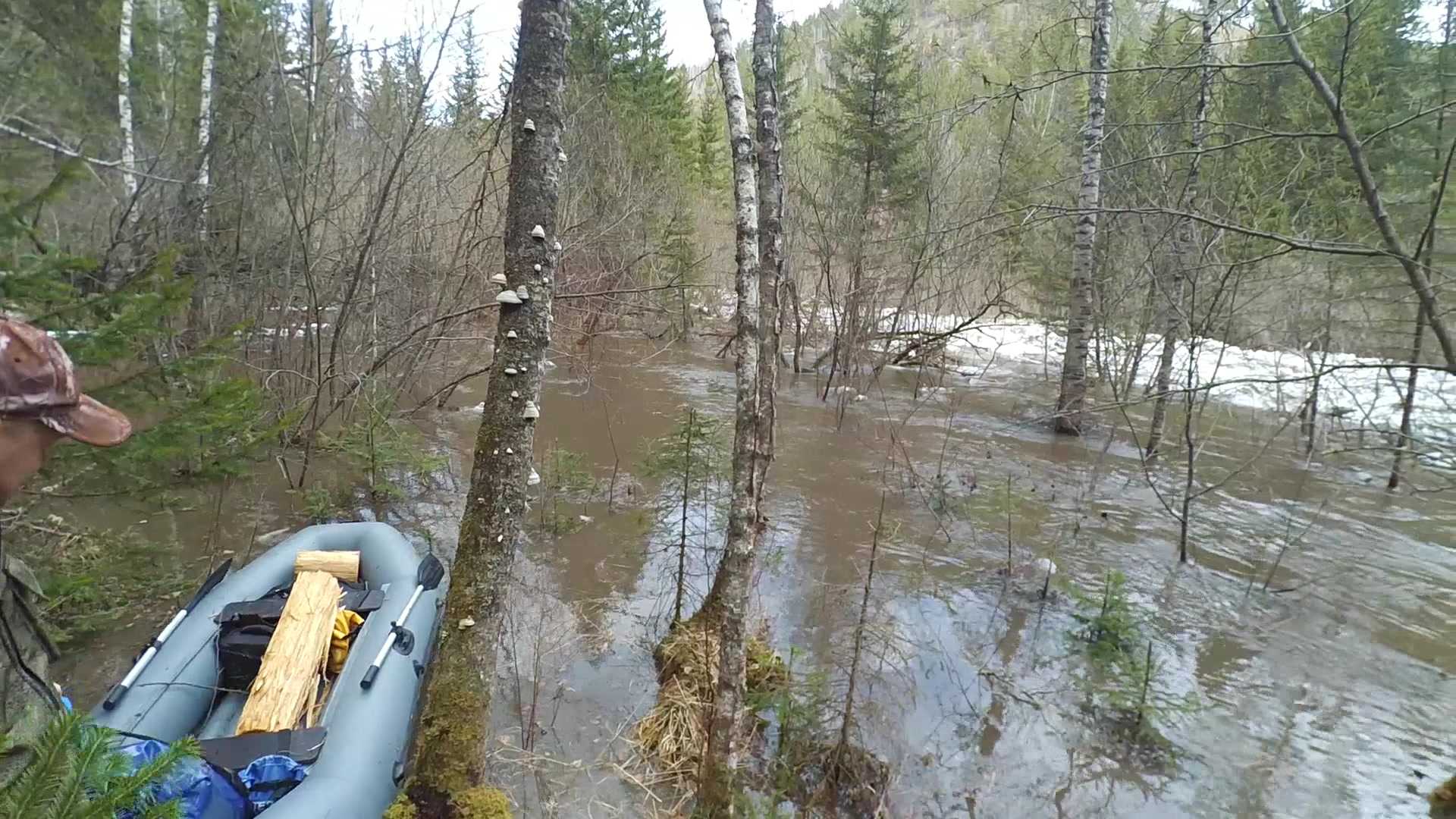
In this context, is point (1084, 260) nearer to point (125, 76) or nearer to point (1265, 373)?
point (1265, 373)

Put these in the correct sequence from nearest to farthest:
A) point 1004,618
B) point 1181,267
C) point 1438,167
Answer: point 1004,618
point 1438,167
point 1181,267

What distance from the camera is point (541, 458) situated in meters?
8.27

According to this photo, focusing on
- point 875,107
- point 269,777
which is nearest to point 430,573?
point 269,777

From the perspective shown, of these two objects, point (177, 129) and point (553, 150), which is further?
point (177, 129)

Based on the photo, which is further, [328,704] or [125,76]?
[125,76]

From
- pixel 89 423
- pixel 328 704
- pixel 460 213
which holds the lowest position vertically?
pixel 328 704

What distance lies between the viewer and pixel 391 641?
368cm

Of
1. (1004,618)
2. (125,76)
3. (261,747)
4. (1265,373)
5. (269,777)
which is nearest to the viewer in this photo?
(269,777)

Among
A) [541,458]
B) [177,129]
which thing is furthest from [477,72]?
[541,458]

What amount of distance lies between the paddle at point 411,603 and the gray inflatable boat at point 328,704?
0.01m

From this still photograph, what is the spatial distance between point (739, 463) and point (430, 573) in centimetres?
233

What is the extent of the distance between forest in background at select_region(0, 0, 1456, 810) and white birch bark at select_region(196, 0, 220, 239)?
0.06 m

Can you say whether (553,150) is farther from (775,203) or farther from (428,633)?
(428,633)

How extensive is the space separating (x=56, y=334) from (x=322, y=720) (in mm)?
2046
